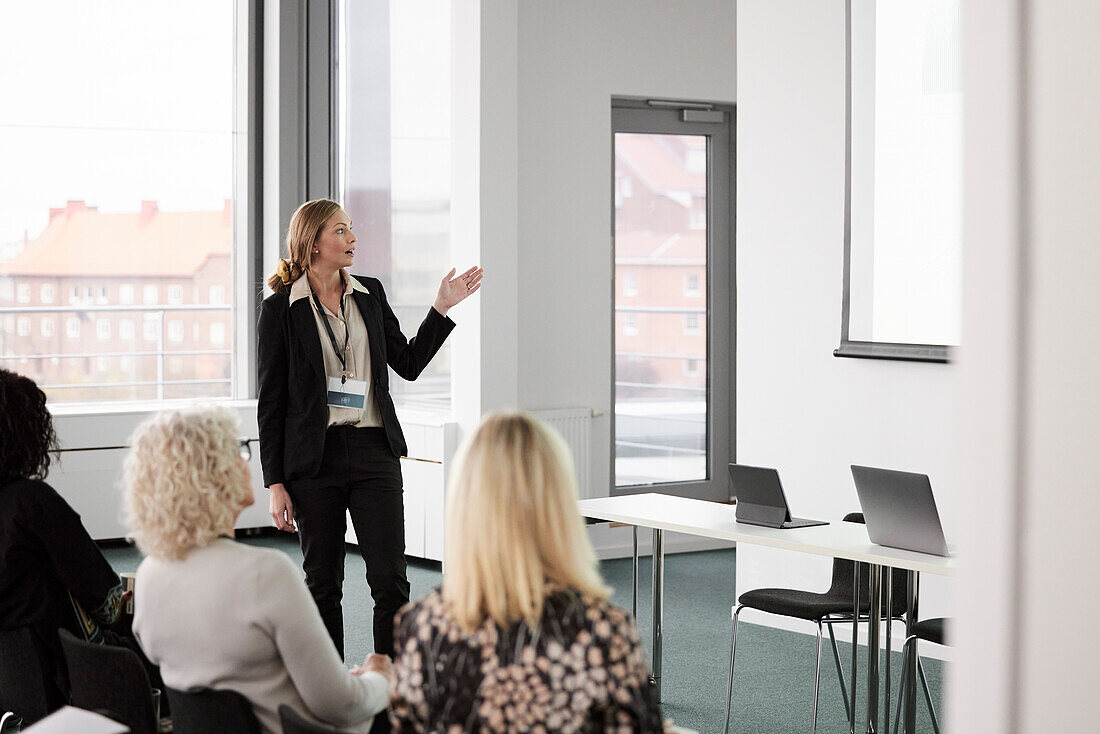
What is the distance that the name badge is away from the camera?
11.9ft

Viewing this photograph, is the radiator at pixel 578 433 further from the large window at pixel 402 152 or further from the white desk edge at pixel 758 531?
the white desk edge at pixel 758 531

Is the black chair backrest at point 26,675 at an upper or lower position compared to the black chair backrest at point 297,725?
lower

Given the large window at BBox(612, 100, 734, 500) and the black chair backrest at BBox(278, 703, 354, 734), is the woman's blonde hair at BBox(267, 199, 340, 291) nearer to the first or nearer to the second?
the black chair backrest at BBox(278, 703, 354, 734)

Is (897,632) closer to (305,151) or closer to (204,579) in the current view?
(204,579)

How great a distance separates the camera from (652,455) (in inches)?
291

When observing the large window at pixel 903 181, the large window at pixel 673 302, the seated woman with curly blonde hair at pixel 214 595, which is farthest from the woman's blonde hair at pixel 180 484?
the large window at pixel 673 302

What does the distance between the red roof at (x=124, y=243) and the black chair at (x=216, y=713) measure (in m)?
5.67

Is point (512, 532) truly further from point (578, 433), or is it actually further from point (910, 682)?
point (578, 433)

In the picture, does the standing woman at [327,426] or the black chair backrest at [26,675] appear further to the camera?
the standing woman at [327,426]

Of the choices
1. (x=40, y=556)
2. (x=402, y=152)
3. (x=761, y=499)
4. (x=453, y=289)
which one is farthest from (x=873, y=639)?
(x=402, y=152)

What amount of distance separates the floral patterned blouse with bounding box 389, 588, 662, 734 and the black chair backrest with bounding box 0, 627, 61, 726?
1349 mm

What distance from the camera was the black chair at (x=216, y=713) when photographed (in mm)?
2129

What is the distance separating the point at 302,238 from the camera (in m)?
3.70

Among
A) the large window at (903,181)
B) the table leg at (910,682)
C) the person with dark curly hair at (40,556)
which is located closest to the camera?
the person with dark curly hair at (40,556)
